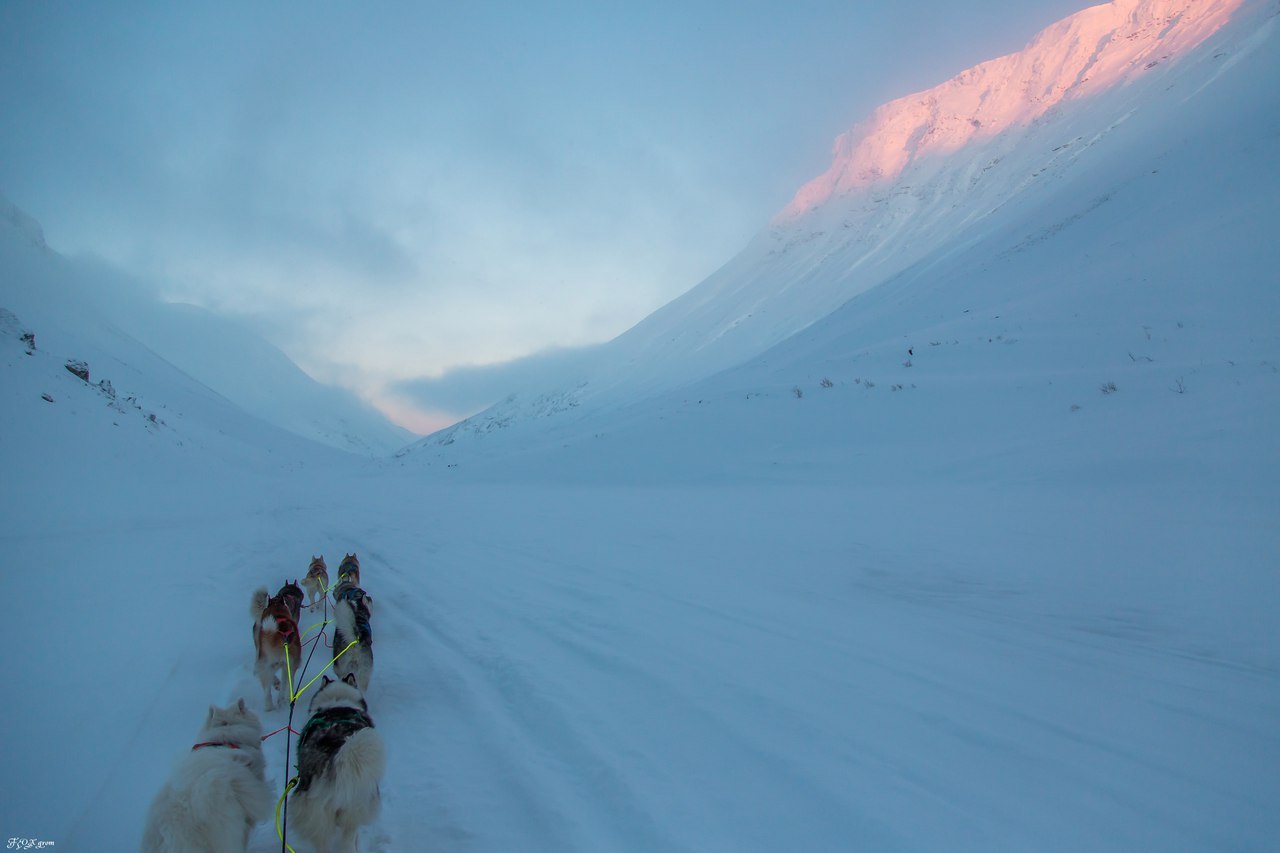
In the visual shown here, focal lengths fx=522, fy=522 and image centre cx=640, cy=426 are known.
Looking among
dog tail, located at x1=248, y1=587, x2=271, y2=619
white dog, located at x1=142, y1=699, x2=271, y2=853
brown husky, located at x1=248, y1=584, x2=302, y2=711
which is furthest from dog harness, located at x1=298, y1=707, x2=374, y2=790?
dog tail, located at x1=248, y1=587, x2=271, y2=619

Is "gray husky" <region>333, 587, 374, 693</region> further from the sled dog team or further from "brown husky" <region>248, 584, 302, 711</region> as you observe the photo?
the sled dog team

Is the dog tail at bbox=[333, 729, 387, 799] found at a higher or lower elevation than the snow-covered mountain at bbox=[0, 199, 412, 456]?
lower

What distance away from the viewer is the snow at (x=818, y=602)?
2496mm

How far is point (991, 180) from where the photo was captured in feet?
149

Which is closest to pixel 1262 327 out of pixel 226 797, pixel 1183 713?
pixel 1183 713

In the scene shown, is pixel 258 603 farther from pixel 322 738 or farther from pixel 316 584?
pixel 322 738

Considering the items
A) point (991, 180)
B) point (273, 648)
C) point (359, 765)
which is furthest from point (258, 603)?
point (991, 180)

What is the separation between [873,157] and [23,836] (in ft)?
288

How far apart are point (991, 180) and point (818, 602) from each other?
179ft

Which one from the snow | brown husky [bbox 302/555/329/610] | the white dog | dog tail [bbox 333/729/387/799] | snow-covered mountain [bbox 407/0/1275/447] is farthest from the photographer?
snow-covered mountain [bbox 407/0/1275/447]

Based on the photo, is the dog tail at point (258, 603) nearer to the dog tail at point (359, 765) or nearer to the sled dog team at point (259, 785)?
the sled dog team at point (259, 785)

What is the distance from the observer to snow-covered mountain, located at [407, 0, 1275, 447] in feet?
65.5

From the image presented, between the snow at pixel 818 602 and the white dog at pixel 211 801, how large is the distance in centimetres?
47

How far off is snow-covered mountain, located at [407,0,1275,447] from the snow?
3165 mm
